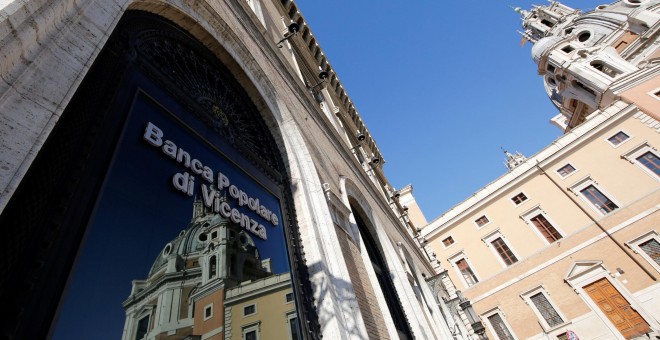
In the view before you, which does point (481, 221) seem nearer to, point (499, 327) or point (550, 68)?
point (499, 327)

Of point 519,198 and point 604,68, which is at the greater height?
point 604,68

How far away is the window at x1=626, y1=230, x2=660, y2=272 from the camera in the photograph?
18969 mm

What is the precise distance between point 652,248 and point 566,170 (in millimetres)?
7410

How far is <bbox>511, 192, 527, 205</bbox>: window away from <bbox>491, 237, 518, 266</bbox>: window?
3315 mm

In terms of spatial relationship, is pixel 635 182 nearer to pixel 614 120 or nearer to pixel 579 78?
pixel 614 120

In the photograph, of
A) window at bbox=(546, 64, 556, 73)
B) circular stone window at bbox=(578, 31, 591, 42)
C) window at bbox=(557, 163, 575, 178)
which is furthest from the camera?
circular stone window at bbox=(578, 31, 591, 42)

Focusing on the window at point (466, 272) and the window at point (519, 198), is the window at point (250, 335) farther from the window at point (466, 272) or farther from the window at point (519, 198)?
the window at point (519, 198)

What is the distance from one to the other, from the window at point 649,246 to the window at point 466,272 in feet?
32.4

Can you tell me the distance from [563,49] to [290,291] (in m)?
50.7

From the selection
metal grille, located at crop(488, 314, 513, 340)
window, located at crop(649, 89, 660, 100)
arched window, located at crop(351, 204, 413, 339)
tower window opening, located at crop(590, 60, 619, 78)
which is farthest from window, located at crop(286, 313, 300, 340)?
tower window opening, located at crop(590, 60, 619, 78)

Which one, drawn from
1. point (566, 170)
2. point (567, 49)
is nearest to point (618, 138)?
point (566, 170)

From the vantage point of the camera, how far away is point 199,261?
3100mm

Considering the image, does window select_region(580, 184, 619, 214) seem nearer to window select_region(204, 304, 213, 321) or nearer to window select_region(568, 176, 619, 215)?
window select_region(568, 176, 619, 215)

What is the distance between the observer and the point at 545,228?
2414 centimetres
